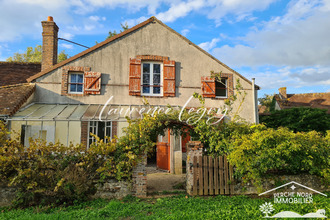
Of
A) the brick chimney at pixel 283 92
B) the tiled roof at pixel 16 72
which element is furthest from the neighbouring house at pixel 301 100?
the tiled roof at pixel 16 72

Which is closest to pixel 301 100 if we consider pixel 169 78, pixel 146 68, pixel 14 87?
pixel 169 78

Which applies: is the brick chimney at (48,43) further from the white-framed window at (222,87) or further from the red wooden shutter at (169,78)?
the white-framed window at (222,87)

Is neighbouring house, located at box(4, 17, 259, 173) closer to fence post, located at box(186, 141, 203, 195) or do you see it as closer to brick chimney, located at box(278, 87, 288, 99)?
fence post, located at box(186, 141, 203, 195)

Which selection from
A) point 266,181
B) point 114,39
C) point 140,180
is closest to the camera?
point 140,180

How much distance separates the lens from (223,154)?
7.83 m

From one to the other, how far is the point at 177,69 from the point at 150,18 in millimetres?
3090

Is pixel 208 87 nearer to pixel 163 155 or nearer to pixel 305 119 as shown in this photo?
pixel 163 155

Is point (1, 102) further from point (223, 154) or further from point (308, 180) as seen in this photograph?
point (308, 180)

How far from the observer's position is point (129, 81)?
11797 mm

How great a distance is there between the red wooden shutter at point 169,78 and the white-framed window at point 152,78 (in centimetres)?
32

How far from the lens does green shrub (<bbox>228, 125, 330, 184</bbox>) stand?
696 cm

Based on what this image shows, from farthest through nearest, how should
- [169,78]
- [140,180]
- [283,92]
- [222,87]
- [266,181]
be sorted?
[283,92]
[222,87]
[169,78]
[266,181]
[140,180]

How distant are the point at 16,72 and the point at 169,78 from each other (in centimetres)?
932

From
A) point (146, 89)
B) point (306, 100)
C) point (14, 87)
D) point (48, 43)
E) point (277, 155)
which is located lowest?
point (277, 155)
